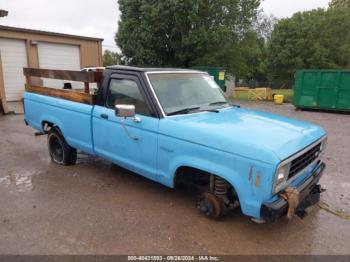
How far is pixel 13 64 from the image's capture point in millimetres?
14945

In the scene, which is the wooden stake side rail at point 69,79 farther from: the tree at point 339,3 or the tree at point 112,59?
the tree at point 339,3

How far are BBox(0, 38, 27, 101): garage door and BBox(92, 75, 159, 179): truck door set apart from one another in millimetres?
12750

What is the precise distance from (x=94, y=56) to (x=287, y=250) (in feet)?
55.8

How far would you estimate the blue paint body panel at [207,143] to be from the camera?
287 centimetres

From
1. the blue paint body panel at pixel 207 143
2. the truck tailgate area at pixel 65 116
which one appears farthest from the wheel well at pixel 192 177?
the truck tailgate area at pixel 65 116

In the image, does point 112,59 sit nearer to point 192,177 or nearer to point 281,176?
point 192,177

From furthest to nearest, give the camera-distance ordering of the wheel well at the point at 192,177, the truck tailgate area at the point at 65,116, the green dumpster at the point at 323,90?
1. the green dumpster at the point at 323,90
2. the truck tailgate area at the point at 65,116
3. the wheel well at the point at 192,177

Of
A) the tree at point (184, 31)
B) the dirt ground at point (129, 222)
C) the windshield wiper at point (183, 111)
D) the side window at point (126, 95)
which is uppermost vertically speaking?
the tree at point (184, 31)

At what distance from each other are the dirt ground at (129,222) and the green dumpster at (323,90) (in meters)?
9.82

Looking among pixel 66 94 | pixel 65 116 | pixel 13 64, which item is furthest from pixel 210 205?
pixel 13 64

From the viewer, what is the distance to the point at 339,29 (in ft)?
104

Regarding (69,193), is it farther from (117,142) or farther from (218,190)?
(218,190)

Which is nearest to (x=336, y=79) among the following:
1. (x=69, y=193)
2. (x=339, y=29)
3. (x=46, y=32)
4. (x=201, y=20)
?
(x=201, y=20)

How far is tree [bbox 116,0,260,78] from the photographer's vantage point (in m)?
19.2
